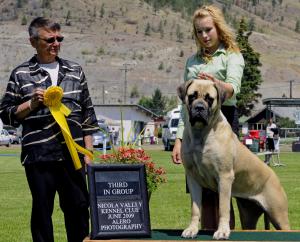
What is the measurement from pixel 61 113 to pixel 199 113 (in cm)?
122

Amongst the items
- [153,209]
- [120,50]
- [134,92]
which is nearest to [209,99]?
[153,209]

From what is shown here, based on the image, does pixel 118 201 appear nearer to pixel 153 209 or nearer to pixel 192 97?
pixel 192 97

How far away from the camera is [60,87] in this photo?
21.4 feet

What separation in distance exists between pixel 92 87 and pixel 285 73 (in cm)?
3926

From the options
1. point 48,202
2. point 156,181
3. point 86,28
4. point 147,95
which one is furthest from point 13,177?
point 86,28

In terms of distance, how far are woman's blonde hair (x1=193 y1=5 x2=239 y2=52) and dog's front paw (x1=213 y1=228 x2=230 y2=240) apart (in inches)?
54.7

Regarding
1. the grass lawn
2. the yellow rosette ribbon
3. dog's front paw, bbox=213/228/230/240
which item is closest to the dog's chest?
dog's front paw, bbox=213/228/230/240

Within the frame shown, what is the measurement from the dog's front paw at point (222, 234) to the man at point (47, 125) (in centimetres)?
126

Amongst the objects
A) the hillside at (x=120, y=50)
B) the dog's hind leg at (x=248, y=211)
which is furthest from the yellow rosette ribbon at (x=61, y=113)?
the hillside at (x=120, y=50)

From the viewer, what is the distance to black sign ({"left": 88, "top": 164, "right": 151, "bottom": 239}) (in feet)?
20.3

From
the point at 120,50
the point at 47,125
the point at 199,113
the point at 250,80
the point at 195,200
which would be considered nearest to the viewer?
the point at 199,113

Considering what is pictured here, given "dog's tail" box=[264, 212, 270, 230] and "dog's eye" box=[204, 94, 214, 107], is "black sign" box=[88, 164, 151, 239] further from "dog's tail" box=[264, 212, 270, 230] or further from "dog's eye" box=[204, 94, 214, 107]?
"dog's tail" box=[264, 212, 270, 230]

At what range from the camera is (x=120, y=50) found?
16838cm

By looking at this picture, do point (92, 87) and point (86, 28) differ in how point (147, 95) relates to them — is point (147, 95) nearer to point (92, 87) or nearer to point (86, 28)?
point (92, 87)
